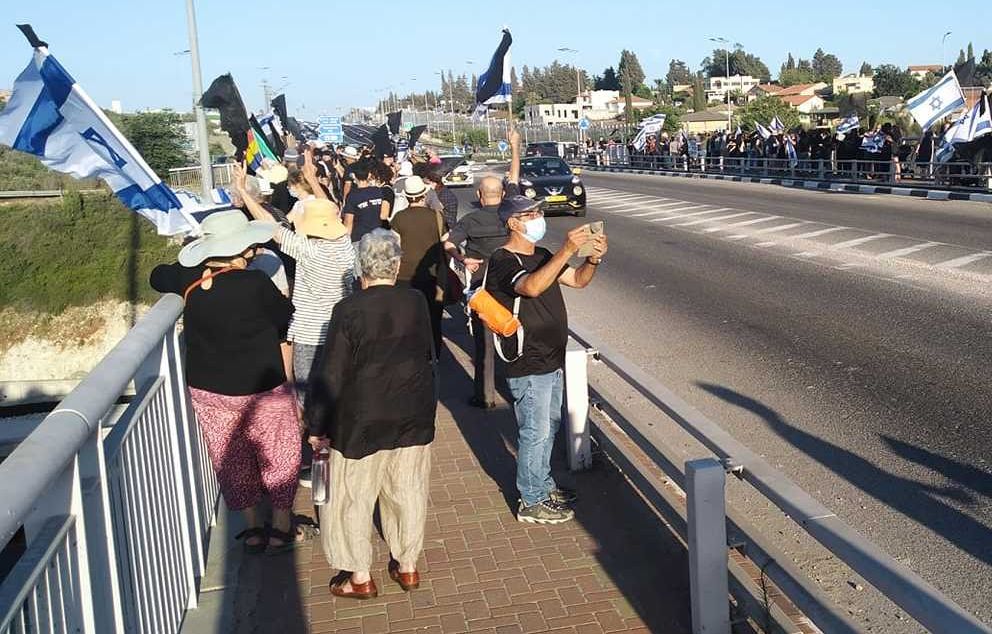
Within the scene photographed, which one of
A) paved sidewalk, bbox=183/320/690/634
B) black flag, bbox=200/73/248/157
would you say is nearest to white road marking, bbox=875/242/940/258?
black flag, bbox=200/73/248/157

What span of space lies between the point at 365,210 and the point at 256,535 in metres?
3.89

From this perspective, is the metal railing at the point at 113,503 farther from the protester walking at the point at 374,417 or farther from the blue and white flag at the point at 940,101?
the blue and white flag at the point at 940,101

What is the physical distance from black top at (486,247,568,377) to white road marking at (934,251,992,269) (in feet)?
35.6

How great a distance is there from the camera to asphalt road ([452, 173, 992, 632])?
5613 millimetres

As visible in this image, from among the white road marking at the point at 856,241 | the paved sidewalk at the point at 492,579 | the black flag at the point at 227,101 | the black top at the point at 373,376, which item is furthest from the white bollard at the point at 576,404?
the white road marking at the point at 856,241

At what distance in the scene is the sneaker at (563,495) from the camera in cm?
569

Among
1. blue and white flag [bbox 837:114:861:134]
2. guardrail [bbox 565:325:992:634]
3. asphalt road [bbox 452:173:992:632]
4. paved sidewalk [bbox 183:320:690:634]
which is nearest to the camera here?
guardrail [bbox 565:325:992:634]

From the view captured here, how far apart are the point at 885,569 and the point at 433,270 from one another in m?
5.56

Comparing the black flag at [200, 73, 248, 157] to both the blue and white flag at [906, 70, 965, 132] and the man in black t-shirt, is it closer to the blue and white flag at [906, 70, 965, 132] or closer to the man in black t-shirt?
the man in black t-shirt

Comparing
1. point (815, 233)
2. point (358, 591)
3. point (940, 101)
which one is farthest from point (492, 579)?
point (940, 101)

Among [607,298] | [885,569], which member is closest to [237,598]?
[885,569]

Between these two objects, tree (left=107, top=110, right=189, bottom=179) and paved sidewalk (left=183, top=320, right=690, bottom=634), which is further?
tree (left=107, top=110, right=189, bottom=179)

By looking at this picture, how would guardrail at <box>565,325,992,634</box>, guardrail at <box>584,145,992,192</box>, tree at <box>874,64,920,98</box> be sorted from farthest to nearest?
tree at <box>874,64,920,98</box> < guardrail at <box>584,145,992,192</box> < guardrail at <box>565,325,992,634</box>

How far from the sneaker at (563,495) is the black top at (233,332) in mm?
1678
